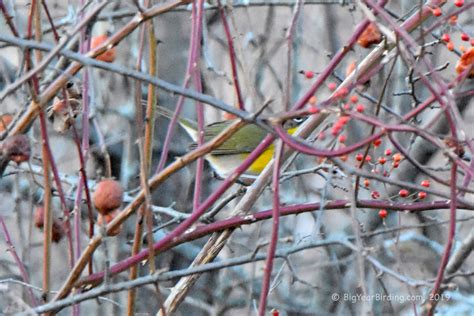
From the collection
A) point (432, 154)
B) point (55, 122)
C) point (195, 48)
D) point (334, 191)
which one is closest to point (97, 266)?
point (334, 191)

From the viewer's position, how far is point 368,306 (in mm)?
1659

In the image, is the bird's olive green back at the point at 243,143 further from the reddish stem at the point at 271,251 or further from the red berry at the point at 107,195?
the reddish stem at the point at 271,251

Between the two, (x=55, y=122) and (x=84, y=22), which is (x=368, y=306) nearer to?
(x=84, y=22)

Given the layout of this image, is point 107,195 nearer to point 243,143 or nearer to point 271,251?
point 271,251

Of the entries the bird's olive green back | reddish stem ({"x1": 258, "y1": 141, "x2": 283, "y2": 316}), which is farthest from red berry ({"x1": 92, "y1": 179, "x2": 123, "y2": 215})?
the bird's olive green back

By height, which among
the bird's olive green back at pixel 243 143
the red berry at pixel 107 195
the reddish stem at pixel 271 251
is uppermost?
the bird's olive green back at pixel 243 143

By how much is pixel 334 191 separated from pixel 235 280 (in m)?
0.95

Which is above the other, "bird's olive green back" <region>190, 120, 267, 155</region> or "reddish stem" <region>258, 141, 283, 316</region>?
"bird's olive green back" <region>190, 120, 267, 155</region>

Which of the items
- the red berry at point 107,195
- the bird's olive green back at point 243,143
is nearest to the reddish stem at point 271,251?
the red berry at point 107,195

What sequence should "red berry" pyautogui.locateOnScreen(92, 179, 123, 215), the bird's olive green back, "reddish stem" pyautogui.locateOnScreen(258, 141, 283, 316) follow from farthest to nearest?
1. the bird's olive green back
2. "red berry" pyautogui.locateOnScreen(92, 179, 123, 215)
3. "reddish stem" pyautogui.locateOnScreen(258, 141, 283, 316)

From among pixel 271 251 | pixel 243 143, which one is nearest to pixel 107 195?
pixel 271 251

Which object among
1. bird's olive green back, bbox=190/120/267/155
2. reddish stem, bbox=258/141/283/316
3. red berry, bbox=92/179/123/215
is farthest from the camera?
bird's olive green back, bbox=190/120/267/155

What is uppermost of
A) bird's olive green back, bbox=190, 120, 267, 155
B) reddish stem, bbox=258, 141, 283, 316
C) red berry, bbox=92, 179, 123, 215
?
bird's olive green back, bbox=190, 120, 267, 155

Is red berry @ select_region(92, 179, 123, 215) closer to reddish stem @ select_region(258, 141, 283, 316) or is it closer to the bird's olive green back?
reddish stem @ select_region(258, 141, 283, 316)
